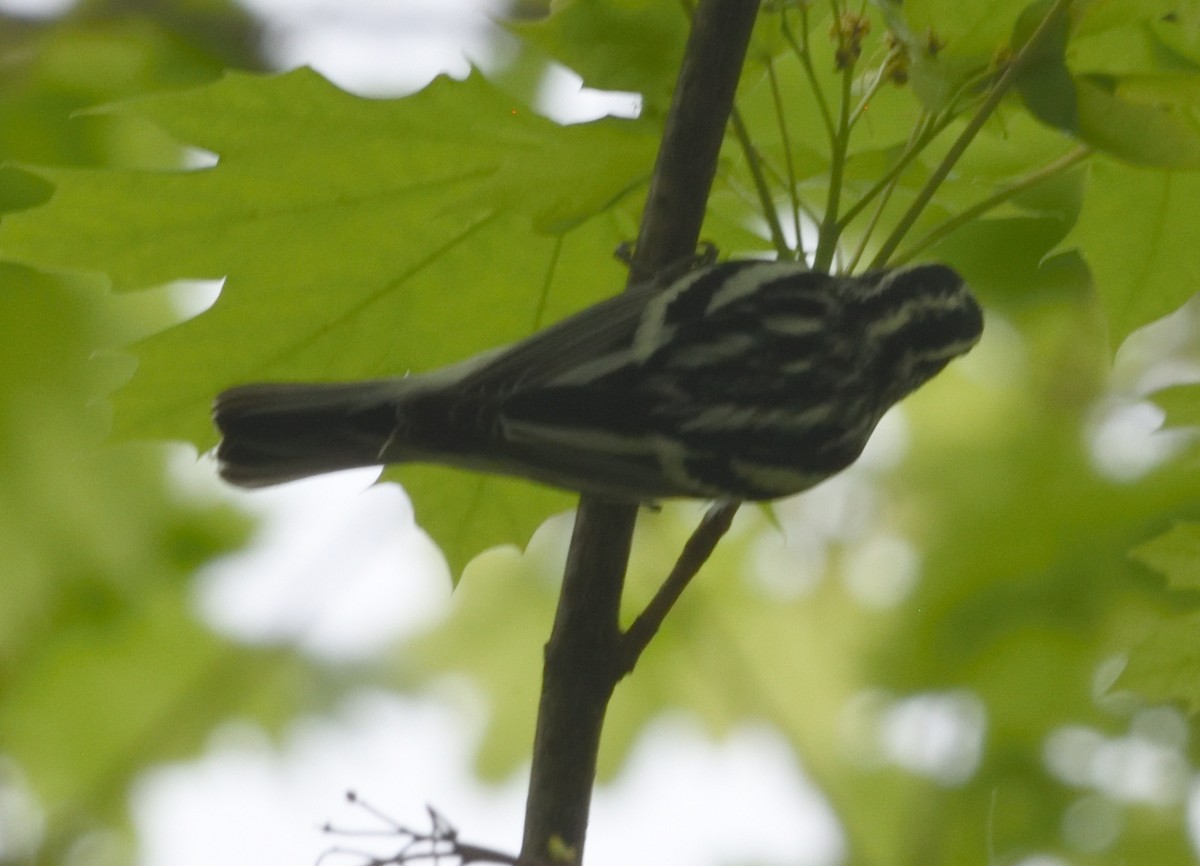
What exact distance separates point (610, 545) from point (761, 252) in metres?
0.92

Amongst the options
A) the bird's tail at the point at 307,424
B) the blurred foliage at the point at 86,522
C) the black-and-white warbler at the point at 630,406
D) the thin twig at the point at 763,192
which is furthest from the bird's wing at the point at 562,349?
the blurred foliage at the point at 86,522

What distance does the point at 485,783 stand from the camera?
18.7 feet

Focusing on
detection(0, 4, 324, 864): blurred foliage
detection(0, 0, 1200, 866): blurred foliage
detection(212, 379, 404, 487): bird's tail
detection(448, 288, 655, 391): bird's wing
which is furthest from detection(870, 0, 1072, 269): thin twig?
detection(0, 4, 324, 864): blurred foliage

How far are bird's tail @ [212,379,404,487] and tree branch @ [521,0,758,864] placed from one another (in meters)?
0.45

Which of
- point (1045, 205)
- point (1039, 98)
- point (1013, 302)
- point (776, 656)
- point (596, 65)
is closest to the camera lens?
point (1039, 98)

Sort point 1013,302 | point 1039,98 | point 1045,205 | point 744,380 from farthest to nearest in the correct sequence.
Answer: point 1013,302
point 1045,205
point 744,380
point 1039,98

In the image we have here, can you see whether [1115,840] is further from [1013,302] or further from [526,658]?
[526,658]

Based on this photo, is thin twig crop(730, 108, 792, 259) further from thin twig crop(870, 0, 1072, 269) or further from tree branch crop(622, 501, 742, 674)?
tree branch crop(622, 501, 742, 674)

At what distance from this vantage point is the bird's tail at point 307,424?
7.72 feet

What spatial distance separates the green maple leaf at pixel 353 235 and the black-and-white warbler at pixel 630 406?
0.22 metres

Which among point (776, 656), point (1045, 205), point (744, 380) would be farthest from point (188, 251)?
point (776, 656)

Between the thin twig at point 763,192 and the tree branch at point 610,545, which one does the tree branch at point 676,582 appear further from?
the thin twig at point 763,192

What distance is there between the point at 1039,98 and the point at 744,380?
716 mm

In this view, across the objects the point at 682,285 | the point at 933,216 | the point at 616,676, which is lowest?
the point at 616,676
